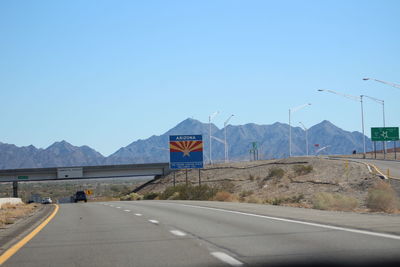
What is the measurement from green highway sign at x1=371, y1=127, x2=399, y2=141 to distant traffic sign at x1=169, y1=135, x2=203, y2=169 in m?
45.2

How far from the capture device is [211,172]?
108438 millimetres

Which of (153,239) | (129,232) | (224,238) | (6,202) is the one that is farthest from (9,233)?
(6,202)

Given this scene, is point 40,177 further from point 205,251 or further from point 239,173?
point 205,251

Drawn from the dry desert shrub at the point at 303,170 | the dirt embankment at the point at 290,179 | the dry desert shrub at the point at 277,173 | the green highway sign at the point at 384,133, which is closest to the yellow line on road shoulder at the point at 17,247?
the dirt embankment at the point at 290,179

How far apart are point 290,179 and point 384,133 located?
28753mm

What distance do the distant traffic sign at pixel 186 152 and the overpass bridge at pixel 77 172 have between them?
158 feet

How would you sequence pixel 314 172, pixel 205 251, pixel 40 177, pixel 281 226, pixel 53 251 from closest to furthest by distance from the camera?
pixel 205 251 < pixel 53 251 < pixel 281 226 < pixel 314 172 < pixel 40 177

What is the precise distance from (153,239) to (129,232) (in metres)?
2.50

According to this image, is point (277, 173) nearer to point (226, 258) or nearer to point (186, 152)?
point (186, 152)

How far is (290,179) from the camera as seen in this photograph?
245 feet

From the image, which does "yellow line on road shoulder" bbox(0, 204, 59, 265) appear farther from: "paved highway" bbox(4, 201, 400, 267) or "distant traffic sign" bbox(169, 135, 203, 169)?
"distant traffic sign" bbox(169, 135, 203, 169)

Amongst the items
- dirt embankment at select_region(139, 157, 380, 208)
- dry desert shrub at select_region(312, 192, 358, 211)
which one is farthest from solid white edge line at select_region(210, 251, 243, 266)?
dirt embankment at select_region(139, 157, 380, 208)

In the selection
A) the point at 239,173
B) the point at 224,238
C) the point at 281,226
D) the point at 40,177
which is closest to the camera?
the point at 224,238

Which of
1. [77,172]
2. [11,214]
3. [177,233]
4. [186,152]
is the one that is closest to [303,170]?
[186,152]
